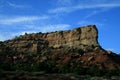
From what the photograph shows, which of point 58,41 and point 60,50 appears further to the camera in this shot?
point 58,41

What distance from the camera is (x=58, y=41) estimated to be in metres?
116

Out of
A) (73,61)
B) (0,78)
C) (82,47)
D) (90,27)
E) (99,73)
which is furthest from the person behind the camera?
(90,27)

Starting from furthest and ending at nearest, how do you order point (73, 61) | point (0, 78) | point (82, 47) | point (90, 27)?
point (90, 27) < point (82, 47) < point (73, 61) < point (0, 78)

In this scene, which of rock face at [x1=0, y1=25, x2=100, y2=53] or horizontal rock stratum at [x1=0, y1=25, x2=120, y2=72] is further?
rock face at [x1=0, y1=25, x2=100, y2=53]

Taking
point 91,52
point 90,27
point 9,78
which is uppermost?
point 90,27

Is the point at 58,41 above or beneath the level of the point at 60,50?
above

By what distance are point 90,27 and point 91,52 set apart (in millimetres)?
17475

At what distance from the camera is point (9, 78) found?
137 feet

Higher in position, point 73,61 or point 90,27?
point 90,27

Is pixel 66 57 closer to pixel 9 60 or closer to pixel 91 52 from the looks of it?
pixel 91 52

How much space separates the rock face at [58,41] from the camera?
112 metres

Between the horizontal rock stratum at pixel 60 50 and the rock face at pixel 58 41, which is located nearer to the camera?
the horizontal rock stratum at pixel 60 50

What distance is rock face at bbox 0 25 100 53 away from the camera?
11194 centimetres

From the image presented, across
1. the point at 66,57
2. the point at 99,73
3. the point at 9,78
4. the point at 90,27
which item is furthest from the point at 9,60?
the point at 9,78
